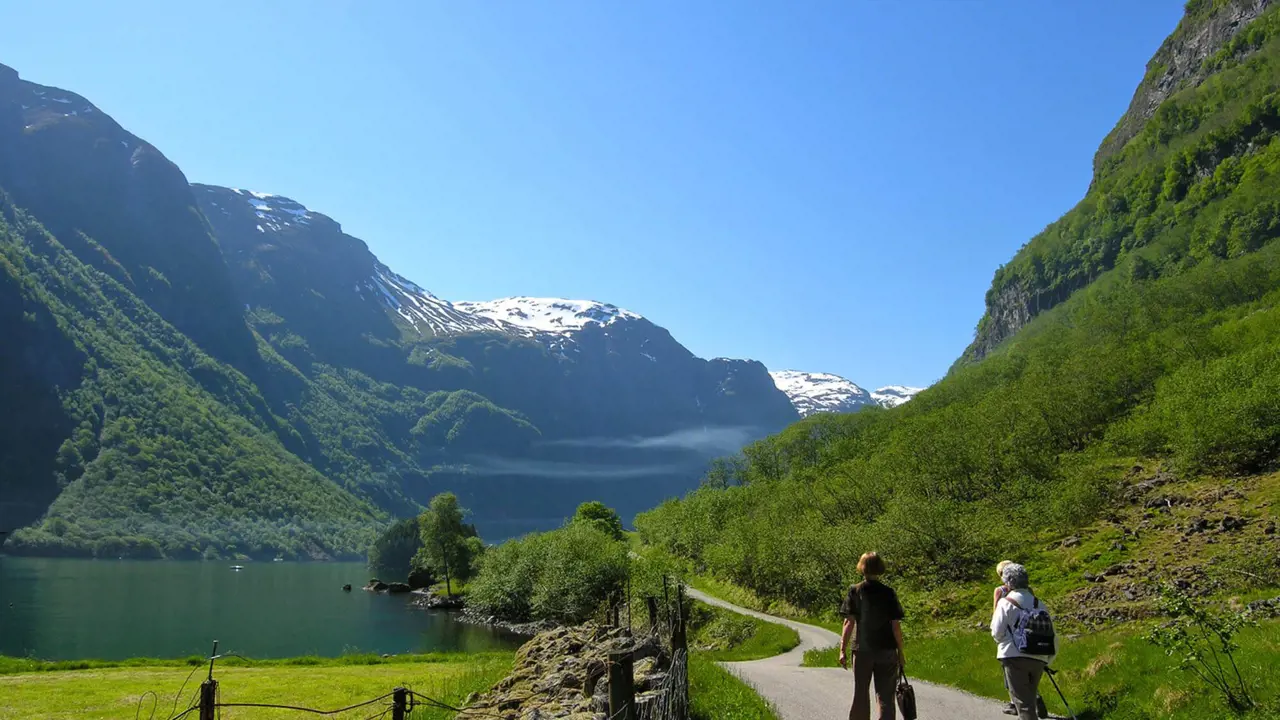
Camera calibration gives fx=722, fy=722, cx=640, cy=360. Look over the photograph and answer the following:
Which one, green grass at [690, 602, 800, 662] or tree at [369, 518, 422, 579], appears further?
tree at [369, 518, 422, 579]

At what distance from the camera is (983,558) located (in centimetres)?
5603

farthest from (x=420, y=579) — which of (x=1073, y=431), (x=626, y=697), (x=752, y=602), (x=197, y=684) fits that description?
(x=626, y=697)

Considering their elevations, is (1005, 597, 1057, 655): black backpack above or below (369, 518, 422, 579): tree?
above

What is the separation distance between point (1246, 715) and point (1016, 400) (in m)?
86.2

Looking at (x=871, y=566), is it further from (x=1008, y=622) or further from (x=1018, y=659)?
(x=1018, y=659)

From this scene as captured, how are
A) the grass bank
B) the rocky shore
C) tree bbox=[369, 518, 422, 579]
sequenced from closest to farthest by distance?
the grass bank < the rocky shore < tree bbox=[369, 518, 422, 579]

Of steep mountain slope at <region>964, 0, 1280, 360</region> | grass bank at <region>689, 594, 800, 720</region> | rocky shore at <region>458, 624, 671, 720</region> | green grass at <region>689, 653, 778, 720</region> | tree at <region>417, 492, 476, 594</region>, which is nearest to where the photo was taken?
green grass at <region>689, 653, 778, 720</region>

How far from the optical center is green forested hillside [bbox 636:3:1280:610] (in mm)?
57312

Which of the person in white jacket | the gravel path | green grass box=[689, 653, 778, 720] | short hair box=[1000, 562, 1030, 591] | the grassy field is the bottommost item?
the grassy field

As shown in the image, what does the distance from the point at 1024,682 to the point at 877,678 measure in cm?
228

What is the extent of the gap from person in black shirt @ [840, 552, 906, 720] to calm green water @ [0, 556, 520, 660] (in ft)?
220

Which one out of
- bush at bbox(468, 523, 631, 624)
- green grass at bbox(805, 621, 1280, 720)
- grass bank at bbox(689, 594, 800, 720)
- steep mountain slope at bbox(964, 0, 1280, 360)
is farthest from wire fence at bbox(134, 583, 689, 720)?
steep mountain slope at bbox(964, 0, 1280, 360)

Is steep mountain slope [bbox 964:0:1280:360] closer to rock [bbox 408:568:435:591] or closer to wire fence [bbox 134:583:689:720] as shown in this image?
wire fence [bbox 134:583:689:720]

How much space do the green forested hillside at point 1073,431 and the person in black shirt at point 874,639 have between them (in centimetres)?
3038
